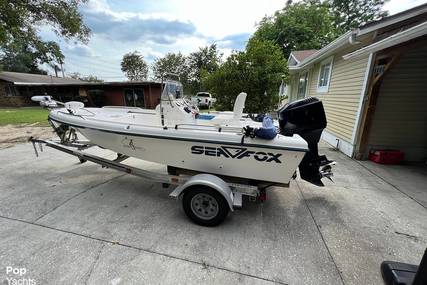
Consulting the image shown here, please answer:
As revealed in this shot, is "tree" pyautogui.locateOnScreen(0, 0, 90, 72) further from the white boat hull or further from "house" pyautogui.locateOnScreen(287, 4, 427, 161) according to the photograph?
"house" pyautogui.locateOnScreen(287, 4, 427, 161)

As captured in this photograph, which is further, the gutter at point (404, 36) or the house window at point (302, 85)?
the house window at point (302, 85)

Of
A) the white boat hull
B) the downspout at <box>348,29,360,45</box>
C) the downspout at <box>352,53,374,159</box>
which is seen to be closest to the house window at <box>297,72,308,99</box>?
the downspout at <box>348,29,360,45</box>

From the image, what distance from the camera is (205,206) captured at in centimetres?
244

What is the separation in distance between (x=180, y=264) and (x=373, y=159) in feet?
17.1

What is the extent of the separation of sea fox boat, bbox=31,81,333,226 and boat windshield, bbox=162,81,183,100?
0.05 feet

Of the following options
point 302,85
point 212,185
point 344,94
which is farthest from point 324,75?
point 212,185

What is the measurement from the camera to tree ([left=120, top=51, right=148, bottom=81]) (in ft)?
104

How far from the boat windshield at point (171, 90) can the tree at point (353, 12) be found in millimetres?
28200

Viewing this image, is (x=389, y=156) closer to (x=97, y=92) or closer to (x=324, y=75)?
(x=324, y=75)

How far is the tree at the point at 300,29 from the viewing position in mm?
17828

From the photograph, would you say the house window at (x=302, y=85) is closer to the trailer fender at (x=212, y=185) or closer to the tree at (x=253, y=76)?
the tree at (x=253, y=76)

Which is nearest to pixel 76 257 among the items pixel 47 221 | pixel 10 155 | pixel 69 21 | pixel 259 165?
pixel 47 221

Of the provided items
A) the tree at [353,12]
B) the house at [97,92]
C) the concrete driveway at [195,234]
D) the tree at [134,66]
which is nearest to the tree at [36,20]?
the house at [97,92]

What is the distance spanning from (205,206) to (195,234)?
1.09 ft
